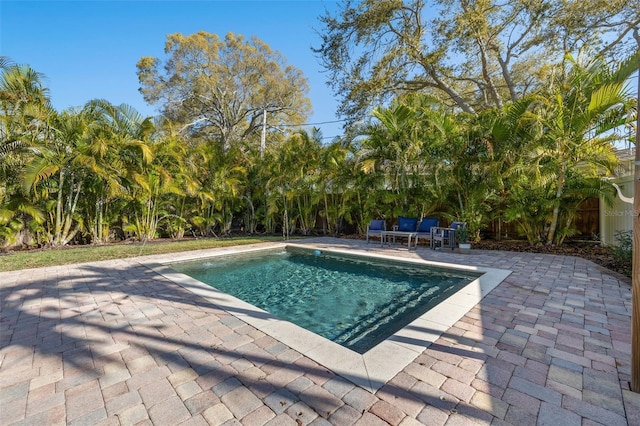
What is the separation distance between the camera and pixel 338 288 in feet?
17.0

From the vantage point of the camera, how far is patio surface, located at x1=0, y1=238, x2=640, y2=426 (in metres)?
1.76

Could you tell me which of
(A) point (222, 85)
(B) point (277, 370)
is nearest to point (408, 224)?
(B) point (277, 370)

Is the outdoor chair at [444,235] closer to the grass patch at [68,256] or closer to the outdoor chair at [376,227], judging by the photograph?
the outdoor chair at [376,227]

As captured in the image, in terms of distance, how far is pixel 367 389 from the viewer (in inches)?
77.7

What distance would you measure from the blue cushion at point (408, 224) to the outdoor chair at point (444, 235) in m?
0.83

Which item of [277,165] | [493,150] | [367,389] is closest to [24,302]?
[367,389]

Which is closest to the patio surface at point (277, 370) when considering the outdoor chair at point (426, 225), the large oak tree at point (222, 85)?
the outdoor chair at point (426, 225)

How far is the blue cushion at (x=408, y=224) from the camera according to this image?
358 inches

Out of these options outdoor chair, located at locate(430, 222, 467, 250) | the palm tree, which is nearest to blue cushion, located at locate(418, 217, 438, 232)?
outdoor chair, located at locate(430, 222, 467, 250)

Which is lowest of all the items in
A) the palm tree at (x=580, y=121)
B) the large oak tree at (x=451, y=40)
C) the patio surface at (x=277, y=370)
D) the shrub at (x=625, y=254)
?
the patio surface at (x=277, y=370)

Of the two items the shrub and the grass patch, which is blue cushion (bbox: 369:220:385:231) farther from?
the grass patch

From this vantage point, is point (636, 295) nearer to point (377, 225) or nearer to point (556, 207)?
point (556, 207)

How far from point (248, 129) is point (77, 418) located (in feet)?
75.0

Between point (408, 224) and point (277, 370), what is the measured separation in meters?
7.68
